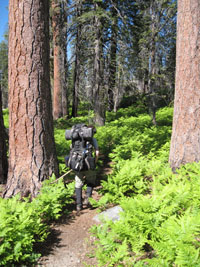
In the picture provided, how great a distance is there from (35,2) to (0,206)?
11.9ft

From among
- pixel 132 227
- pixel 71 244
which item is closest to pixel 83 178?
pixel 71 244

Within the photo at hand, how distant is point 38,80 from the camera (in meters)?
4.00

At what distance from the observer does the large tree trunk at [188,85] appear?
4.41 meters

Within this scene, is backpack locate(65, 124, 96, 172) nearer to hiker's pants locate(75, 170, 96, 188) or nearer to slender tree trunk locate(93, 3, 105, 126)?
hiker's pants locate(75, 170, 96, 188)

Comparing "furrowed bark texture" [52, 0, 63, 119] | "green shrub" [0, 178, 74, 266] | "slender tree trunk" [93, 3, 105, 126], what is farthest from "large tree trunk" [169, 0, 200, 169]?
"furrowed bark texture" [52, 0, 63, 119]

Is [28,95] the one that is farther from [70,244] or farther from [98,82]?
[98,82]

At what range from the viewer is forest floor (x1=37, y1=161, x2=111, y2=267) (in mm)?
2881

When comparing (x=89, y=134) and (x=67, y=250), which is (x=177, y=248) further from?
(x=89, y=134)

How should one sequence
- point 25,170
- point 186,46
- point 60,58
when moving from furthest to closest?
point 60,58
point 186,46
point 25,170

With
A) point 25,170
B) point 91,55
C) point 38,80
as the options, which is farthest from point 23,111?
point 91,55

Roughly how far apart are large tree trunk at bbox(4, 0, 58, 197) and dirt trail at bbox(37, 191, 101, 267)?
92 cm

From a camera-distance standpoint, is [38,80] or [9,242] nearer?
[9,242]

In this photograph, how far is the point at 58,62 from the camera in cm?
1420

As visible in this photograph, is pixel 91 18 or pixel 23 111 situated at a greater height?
pixel 91 18
